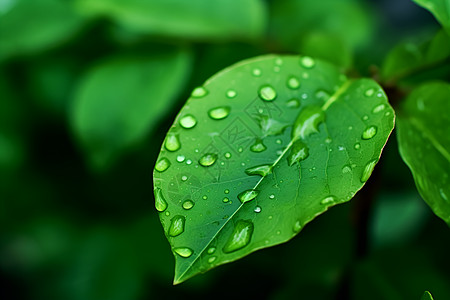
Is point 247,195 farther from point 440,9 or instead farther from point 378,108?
point 440,9

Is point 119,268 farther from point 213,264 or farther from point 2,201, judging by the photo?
point 213,264

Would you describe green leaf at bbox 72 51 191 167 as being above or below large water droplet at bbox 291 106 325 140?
below

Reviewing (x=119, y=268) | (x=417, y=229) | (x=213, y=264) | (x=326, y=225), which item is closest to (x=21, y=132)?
(x=119, y=268)

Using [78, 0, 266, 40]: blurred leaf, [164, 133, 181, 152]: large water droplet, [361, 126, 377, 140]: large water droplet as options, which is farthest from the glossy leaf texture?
[78, 0, 266, 40]: blurred leaf

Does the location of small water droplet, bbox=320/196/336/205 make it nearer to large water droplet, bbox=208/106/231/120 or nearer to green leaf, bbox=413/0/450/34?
large water droplet, bbox=208/106/231/120

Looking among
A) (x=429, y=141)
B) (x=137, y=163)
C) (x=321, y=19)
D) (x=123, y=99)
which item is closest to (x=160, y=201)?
(x=429, y=141)

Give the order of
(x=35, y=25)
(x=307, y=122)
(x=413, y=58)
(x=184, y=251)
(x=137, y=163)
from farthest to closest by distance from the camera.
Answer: (x=137, y=163)
(x=35, y=25)
(x=413, y=58)
(x=307, y=122)
(x=184, y=251)
